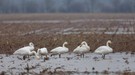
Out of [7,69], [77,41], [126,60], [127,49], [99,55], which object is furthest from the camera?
[77,41]

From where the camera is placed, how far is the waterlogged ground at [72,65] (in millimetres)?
18359

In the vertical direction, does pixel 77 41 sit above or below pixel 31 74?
above

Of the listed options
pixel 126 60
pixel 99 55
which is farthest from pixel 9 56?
pixel 126 60

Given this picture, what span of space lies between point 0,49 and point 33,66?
295 inches

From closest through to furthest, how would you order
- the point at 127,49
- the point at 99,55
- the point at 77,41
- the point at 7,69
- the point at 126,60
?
the point at 7,69
the point at 126,60
the point at 99,55
the point at 127,49
the point at 77,41

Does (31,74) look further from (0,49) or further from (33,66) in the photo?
(0,49)

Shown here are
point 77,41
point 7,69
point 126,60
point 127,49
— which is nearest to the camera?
point 7,69

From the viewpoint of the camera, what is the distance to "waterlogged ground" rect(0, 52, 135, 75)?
1836 centimetres

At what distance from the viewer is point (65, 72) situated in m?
18.3

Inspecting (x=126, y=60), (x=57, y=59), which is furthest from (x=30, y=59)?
(x=126, y=60)

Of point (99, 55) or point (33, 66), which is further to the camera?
point (99, 55)

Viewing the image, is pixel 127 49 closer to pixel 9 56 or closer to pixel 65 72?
pixel 9 56

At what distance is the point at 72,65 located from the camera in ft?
66.9

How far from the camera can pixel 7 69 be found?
64.0ft
